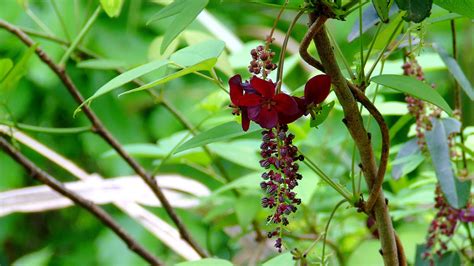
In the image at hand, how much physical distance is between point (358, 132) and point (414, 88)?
40 millimetres

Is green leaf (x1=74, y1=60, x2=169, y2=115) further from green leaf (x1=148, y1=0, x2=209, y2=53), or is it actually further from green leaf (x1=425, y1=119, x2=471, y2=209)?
green leaf (x1=425, y1=119, x2=471, y2=209)

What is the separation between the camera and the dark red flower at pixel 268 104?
0.37m

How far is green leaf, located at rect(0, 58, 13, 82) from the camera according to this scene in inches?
25.4

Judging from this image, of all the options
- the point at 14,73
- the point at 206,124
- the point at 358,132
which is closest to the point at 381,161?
the point at 358,132

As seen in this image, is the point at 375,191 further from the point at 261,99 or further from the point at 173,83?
the point at 173,83

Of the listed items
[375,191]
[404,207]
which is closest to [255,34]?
[404,207]

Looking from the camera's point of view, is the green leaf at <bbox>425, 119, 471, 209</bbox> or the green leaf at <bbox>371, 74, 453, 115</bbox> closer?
the green leaf at <bbox>371, 74, 453, 115</bbox>

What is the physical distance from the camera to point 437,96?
412 millimetres

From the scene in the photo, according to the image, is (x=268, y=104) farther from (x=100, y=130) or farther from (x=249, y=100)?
(x=100, y=130)

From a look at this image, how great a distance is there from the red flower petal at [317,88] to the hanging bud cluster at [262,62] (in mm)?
21

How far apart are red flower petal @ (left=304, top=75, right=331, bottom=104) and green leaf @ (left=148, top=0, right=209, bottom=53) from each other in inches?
2.7

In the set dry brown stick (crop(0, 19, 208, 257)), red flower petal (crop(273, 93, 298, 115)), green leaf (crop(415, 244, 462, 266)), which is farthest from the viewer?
dry brown stick (crop(0, 19, 208, 257))

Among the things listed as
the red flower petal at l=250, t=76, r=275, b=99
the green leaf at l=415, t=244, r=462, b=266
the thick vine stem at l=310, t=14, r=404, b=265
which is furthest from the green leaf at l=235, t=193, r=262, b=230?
the red flower petal at l=250, t=76, r=275, b=99

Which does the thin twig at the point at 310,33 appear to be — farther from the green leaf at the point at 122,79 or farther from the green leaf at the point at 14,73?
the green leaf at the point at 14,73
